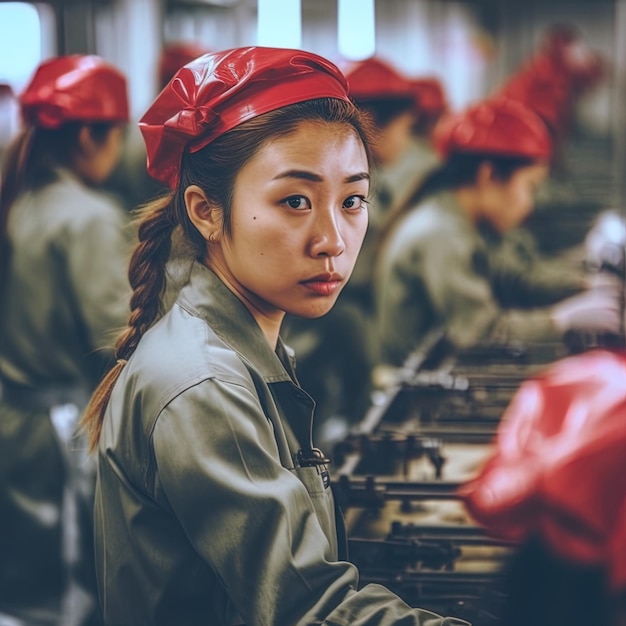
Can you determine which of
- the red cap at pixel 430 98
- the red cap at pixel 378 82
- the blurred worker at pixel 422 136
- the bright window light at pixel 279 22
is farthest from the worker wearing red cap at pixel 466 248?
the red cap at pixel 430 98

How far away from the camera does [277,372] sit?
1.33 meters

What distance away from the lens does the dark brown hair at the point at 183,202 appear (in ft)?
4.11

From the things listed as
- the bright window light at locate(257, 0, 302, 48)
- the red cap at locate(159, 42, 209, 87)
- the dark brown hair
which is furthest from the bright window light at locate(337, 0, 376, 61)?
the red cap at locate(159, 42, 209, 87)

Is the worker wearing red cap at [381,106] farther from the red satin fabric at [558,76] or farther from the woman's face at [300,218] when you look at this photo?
the red satin fabric at [558,76]

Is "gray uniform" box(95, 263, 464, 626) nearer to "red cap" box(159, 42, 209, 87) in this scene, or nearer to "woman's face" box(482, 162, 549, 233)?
"woman's face" box(482, 162, 549, 233)

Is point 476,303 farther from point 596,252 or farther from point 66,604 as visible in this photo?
point 66,604

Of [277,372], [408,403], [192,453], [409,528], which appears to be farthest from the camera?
[408,403]

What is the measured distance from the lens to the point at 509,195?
4305 millimetres

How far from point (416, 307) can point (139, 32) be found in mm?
2637

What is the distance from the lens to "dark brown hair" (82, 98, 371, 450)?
49.3 inches

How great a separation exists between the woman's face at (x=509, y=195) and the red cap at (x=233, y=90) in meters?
3.05

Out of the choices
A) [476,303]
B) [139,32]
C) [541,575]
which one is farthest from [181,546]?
[139,32]

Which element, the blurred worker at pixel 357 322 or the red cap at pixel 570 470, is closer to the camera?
the red cap at pixel 570 470

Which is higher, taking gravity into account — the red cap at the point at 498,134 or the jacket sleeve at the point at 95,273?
the red cap at the point at 498,134
